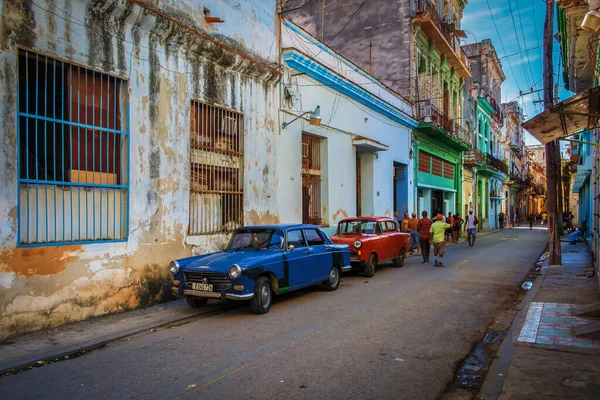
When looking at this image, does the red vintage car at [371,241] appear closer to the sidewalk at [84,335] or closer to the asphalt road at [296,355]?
the asphalt road at [296,355]

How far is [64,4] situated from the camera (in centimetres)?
739

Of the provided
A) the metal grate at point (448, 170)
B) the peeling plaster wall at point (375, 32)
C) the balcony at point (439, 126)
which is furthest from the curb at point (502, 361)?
the metal grate at point (448, 170)

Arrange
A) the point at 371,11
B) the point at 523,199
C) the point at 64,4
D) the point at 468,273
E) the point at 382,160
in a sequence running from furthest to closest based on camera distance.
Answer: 1. the point at 523,199
2. the point at 371,11
3. the point at 382,160
4. the point at 468,273
5. the point at 64,4

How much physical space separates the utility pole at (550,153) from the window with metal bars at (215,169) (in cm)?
861

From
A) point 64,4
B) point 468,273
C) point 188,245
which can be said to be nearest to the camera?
point 64,4

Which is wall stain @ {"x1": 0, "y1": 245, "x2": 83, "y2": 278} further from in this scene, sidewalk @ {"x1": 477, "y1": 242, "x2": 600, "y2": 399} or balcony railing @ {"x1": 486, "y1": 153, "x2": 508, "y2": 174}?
balcony railing @ {"x1": 486, "y1": 153, "x2": 508, "y2": 174}

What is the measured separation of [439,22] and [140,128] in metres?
20.8

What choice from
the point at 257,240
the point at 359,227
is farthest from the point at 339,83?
the point at 257,240

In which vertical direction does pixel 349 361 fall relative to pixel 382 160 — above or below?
below

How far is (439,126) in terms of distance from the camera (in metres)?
24.7

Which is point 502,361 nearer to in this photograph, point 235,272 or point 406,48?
point 235,272

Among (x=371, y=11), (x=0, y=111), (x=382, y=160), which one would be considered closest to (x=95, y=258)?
(x=0, y=111)

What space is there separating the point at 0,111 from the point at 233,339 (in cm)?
455

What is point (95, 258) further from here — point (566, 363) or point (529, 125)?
point (529, 125)
